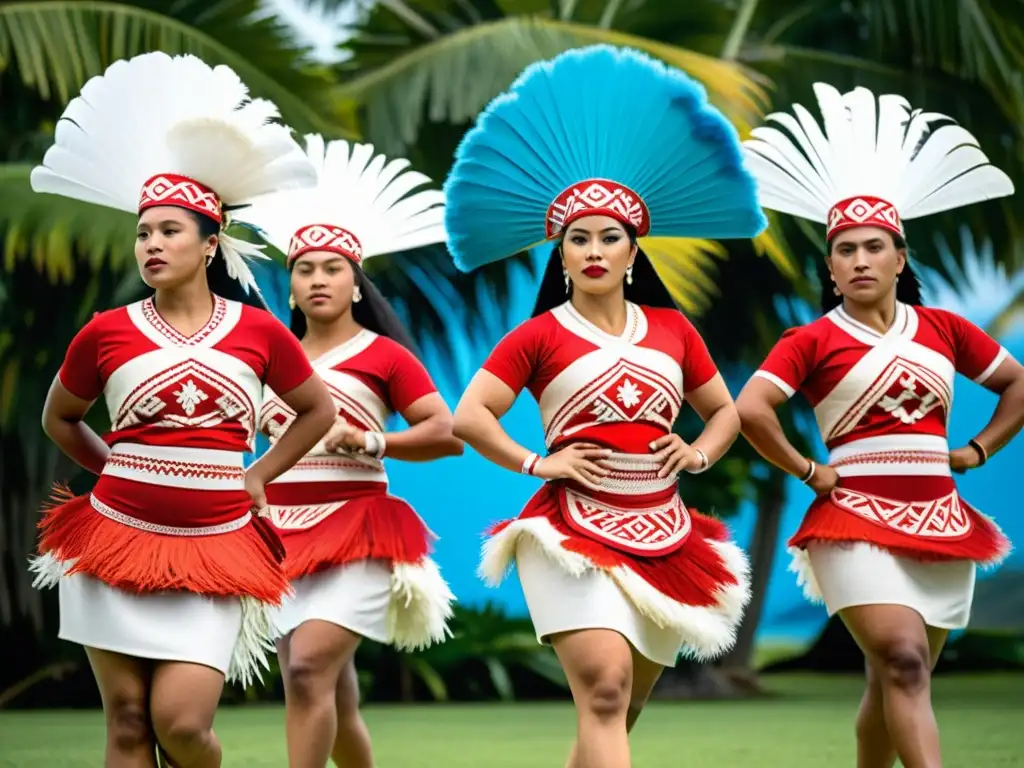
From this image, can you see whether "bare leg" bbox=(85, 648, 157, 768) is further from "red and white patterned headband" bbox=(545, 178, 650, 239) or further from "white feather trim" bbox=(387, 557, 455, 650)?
"red and white patterned headband" bbox=(545, 178, 650, 239)

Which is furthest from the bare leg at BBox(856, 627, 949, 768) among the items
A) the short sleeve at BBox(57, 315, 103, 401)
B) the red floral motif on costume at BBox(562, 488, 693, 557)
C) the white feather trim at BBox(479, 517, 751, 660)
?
the short sleeve at BBox(57, 315, 103, 401)

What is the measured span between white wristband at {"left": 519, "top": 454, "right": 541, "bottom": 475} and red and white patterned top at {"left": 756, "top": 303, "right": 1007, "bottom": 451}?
29.5 inches

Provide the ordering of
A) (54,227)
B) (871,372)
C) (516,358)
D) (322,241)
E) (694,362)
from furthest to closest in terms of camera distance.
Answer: (54,227), (322,241), (871,372), (694,362), (516,358)

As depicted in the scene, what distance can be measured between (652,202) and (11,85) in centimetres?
566

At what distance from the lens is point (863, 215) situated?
3.95 meters

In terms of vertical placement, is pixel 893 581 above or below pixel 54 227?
below

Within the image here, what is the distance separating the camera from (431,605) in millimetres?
4027

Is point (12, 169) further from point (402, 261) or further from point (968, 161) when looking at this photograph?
point (968, 161)

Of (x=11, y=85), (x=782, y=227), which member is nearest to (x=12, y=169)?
(x=11, y=85)

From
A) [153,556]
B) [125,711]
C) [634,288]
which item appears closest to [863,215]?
[634,288]

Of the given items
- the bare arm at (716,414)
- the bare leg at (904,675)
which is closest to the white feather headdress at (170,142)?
the bare arm at (716,414)

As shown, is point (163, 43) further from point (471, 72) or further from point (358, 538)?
point (358, 538)

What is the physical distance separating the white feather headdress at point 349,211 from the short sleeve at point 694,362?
0.98 m

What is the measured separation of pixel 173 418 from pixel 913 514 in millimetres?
1757
